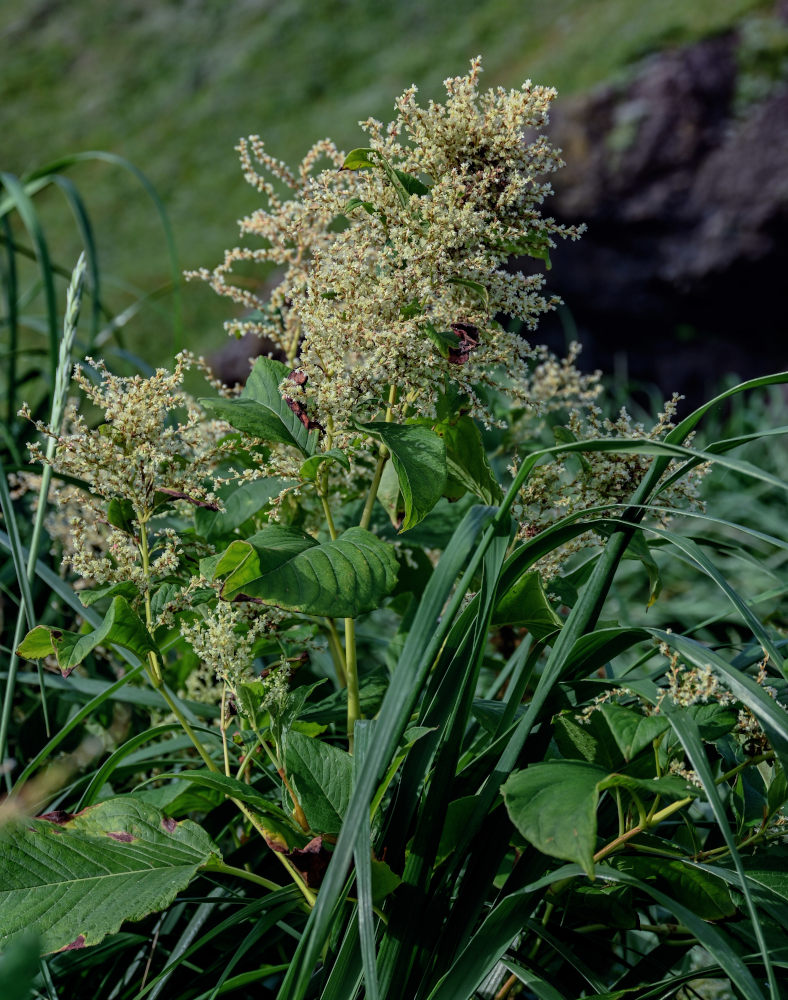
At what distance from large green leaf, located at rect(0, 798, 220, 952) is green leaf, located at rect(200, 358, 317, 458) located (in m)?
0.31

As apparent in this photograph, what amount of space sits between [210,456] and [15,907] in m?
0.38

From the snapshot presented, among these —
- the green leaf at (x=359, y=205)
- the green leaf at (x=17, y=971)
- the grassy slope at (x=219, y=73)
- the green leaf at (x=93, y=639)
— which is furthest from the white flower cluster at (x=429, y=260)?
the grassy slope at (x=219, y=73)

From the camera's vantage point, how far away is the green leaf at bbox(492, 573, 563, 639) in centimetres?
72

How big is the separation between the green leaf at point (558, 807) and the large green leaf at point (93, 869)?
9.8 inches

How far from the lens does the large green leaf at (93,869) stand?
623 millimetres

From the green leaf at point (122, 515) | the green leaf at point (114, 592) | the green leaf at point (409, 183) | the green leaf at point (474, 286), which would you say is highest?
the green leaf at point (409, 183)

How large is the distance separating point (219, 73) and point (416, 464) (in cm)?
734

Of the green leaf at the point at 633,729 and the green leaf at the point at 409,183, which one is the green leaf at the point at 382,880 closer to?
the green leaf at the point at 633,729

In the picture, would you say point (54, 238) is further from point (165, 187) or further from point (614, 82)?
point (614, 82)

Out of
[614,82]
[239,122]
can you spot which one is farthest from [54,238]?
[614,82]

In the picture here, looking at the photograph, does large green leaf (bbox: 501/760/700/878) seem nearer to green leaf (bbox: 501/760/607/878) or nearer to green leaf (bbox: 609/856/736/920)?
green leaf (bbox: 501/760/607/878)

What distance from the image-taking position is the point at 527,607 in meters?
0.74

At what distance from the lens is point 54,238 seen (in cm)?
629

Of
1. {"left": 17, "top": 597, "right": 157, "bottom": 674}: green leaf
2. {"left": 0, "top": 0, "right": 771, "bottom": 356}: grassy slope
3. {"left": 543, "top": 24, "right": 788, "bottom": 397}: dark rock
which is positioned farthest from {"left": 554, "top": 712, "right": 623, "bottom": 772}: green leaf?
{"left": 0, "top": 0, "right": 771, "bottom": 356}: grassy slope
